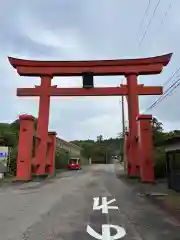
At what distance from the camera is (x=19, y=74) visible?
27719 mm

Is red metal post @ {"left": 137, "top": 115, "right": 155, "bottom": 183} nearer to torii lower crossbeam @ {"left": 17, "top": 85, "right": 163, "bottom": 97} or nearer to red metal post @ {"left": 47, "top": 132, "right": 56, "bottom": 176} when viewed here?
torii lower crossbeam @ {"left": 17, "top": 85, "right": 163, "bottom": 97}

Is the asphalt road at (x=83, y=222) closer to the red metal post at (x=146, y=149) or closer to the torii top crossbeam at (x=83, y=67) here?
the red metal post at (x=146, y=149)

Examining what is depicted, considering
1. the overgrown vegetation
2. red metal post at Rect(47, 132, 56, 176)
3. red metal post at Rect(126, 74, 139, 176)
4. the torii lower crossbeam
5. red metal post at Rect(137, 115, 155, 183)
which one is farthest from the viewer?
red metal post at Rect(47, 132, 56, 176)

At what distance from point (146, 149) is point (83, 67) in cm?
924

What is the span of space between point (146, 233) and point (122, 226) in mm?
907

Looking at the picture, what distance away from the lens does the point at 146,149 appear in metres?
23.5

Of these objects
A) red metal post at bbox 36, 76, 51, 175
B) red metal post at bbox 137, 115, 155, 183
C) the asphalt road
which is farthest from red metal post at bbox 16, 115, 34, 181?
the asphalt road

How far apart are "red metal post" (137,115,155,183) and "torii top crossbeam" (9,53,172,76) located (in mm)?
5562

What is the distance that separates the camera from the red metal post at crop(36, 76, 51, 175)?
87.0 feet

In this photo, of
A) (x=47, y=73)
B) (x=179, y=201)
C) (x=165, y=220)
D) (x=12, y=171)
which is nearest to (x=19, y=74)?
(x=47, y=73)

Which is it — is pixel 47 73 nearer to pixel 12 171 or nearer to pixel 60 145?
pixel 12 171

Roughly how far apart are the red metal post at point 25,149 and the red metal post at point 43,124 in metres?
2.51

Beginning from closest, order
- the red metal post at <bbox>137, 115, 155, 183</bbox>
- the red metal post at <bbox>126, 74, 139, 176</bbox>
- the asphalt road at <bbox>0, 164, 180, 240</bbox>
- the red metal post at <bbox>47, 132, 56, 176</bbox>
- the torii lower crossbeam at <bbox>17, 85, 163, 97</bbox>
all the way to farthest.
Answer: the asphalt road at <bbox>0, 164, 180, 240</bbox> → the red metal post at <bbox>137, 115, 155, 183</bbox> → the red metal post at <bbox>126, 74, 139, 176</bbox> → the torii lower crossbeam at <bbox>17, 85, 163, 97</bbox> → the red metal post at <bbox>47, 132, 56, 176</bbox>

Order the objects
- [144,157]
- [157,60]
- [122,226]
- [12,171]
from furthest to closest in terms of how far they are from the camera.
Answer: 1. [12,171]
2. [157,60]
3. [144,157]
4. [122,226]
